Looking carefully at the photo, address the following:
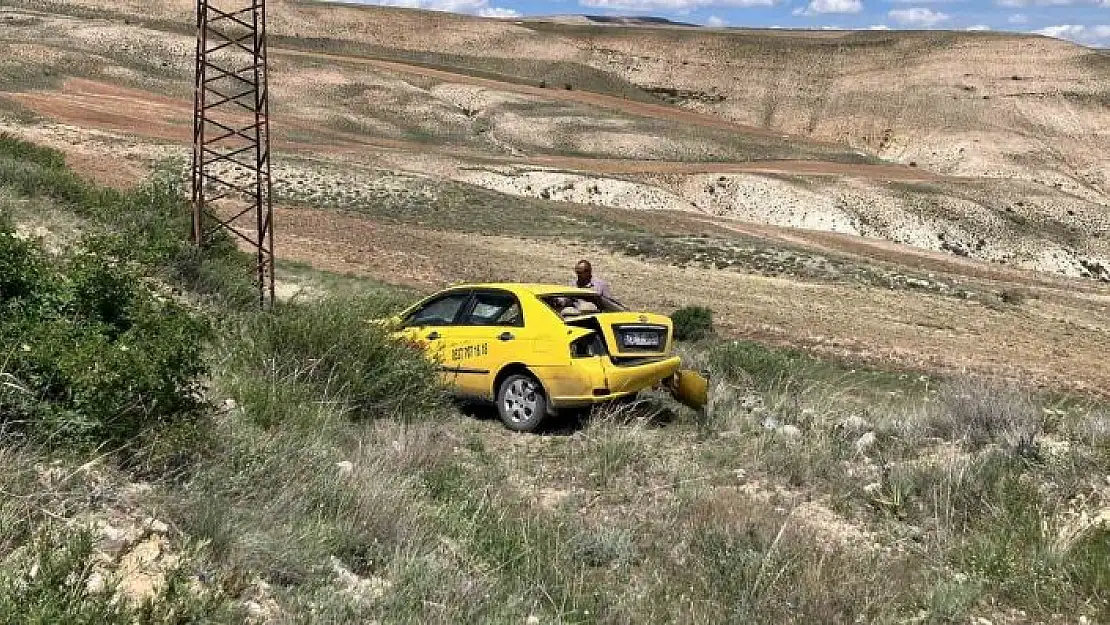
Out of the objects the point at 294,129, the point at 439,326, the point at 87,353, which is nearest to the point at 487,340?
the point at 439,326

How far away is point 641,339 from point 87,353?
5650 millimetres

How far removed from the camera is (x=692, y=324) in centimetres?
1869

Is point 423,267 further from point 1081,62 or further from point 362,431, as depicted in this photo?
point 1081,62

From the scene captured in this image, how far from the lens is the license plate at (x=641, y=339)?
9.70 meters

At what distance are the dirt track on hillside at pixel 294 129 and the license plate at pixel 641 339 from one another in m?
34.3

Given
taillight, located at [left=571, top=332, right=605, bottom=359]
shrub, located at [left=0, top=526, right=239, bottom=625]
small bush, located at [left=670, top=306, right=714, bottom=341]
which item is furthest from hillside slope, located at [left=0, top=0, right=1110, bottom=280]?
shrub, located at [left=0, top=526, right=239, bottom=625]

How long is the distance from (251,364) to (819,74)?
103983 mm

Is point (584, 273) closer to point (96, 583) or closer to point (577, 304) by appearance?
point (577, 304)

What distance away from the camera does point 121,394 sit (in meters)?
5.41

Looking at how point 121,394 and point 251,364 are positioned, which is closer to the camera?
point 121,394

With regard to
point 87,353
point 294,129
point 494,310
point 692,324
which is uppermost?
point 87,353

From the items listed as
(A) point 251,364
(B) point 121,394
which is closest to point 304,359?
(A) point 251,364

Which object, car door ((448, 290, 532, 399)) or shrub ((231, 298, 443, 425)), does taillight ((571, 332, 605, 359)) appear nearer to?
car door ((448, 290, 532, 399))

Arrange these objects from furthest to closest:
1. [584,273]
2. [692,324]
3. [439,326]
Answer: [692,324], [584,273], [439,326]
